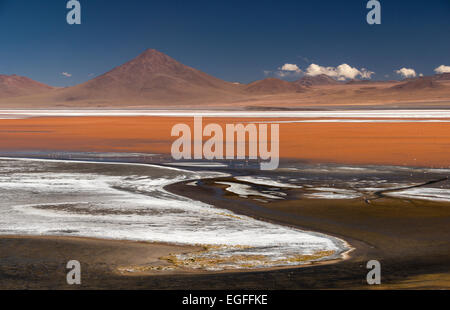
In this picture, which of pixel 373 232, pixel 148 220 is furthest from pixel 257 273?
pixel 148 220

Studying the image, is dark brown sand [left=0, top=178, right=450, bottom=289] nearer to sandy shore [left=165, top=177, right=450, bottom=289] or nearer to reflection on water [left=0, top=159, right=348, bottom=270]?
sandy shore [left=165, top=177, right=450, bottom=289]

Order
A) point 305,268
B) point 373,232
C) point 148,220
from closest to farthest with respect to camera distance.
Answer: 1. point 305,268
2. point 373,232
3. point 148,220

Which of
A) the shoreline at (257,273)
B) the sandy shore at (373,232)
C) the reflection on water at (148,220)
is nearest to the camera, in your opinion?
the shoreline at (257,273)

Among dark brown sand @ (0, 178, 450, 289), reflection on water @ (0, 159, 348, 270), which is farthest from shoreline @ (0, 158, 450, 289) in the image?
reflection on water @ (0, 159, 348, 270)

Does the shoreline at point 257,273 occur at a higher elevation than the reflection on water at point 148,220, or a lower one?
lower

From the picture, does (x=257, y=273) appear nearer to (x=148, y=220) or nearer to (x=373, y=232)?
(x=373, y=232)

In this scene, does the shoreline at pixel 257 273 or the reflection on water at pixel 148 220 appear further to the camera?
the reflection on water at pixel 148 220

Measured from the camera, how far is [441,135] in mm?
30312

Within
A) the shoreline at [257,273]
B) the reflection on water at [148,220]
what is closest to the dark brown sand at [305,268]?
the shoreline at [257,273]

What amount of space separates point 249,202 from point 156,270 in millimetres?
4915

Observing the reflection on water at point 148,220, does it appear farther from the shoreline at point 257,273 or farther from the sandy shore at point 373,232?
the sandy shore at point 373,232

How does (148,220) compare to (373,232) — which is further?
(148,220)

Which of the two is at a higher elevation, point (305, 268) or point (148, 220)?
point (148, 220)

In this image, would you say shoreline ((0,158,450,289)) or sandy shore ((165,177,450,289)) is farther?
sandy shore ((165,177,450,289))
